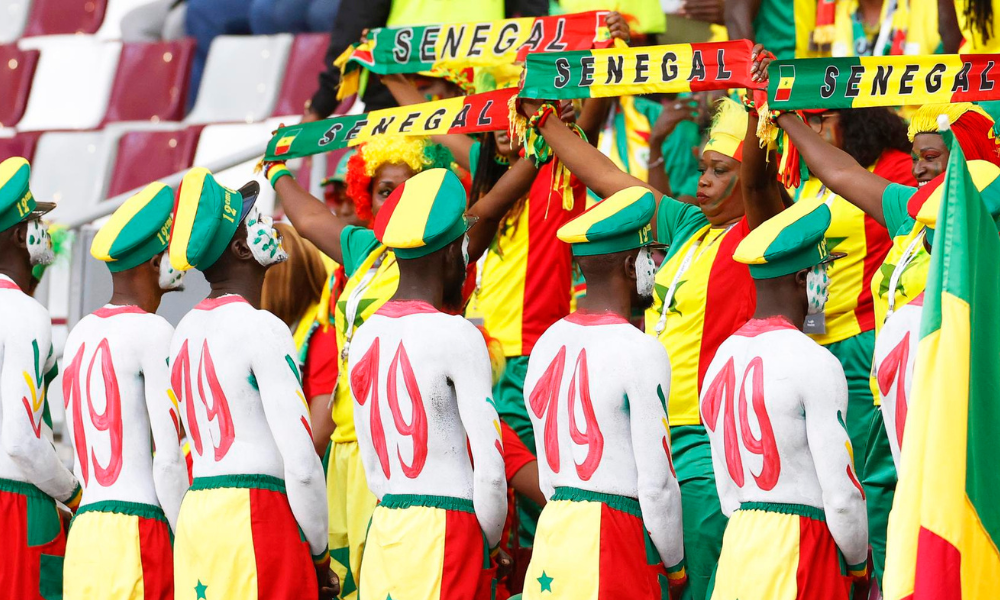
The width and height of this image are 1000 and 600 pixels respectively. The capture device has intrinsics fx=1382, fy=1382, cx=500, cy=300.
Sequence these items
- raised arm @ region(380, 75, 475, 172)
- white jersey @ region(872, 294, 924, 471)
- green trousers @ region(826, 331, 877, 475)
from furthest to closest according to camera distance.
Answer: raised arm @ region(380, 75, 475, 172), green trousers @ region(826, 331, 877, 475), white jersey @ region(872, 294, 924, 471)

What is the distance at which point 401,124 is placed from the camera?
6.15m

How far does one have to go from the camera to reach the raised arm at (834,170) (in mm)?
5113

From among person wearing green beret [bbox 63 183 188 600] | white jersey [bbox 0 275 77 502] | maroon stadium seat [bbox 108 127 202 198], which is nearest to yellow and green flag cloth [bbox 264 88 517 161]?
person wearing green beret [bbox 63 183 188 600]

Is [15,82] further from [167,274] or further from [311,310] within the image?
[167,274]

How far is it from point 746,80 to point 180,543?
266 centimetres

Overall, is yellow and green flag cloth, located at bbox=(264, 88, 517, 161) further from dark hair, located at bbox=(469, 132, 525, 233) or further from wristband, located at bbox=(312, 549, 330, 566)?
wristband, located at bbox=(312, 549, 330, 566)

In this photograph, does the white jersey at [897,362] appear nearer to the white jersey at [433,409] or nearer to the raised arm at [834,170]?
the raised arm at [834,170]

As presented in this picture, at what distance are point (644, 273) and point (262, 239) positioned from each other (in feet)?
4.82

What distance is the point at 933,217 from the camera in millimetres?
4270

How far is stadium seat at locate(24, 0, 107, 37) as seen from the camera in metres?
14.1

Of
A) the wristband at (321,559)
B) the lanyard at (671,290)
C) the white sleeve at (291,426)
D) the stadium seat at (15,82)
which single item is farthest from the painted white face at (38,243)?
the stadium seat at (15,82)

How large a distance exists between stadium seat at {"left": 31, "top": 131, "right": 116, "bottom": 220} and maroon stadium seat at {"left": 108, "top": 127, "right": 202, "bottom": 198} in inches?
4.6

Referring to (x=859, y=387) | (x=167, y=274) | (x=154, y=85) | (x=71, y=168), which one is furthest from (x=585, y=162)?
(x=154, y=85)

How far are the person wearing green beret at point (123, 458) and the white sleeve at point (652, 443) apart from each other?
6.02 feet
